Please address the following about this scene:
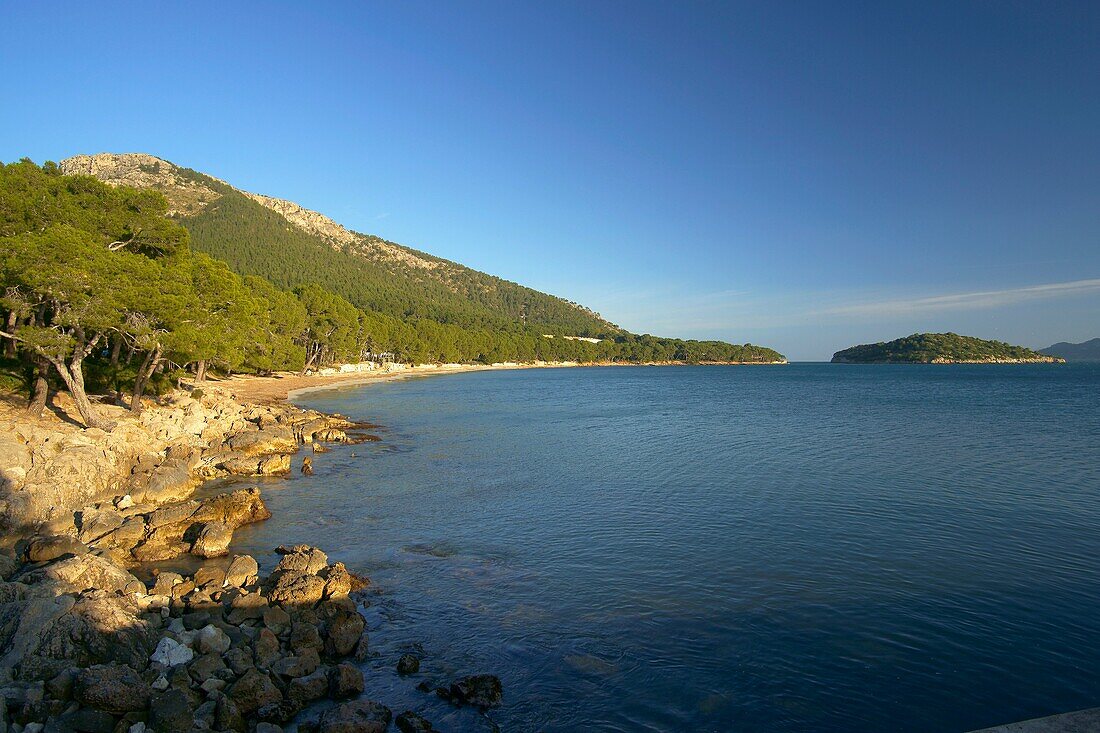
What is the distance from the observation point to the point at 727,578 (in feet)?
54.5

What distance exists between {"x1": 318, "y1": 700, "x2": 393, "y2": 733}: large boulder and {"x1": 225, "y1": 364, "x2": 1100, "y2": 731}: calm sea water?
82 cm

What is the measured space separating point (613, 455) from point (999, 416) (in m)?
41.2

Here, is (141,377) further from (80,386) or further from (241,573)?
(241,573)

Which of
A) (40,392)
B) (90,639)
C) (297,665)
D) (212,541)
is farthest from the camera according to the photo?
(40,392)

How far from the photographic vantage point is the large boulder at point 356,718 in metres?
9.59

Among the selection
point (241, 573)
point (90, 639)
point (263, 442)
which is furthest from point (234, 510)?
point (263, 442)

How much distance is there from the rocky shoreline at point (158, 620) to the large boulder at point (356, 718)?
31mm

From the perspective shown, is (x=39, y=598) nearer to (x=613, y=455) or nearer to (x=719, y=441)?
(x=613, y=455)

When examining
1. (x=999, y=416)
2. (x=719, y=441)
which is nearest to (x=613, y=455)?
(x=719, y=441)

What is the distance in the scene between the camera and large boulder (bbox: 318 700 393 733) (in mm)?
9594

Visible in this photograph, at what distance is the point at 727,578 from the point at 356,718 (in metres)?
10.5

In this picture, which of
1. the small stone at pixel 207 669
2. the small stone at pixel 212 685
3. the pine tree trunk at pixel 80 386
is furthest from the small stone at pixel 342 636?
the pine tree trunk at pixel 80 386

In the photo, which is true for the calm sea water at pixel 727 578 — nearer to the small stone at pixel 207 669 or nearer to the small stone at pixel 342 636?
the small stone at pixel 342 636

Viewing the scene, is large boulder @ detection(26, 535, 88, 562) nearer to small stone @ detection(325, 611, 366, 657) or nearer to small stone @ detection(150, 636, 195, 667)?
small stone @ detection(150, 636, 195, 667)
